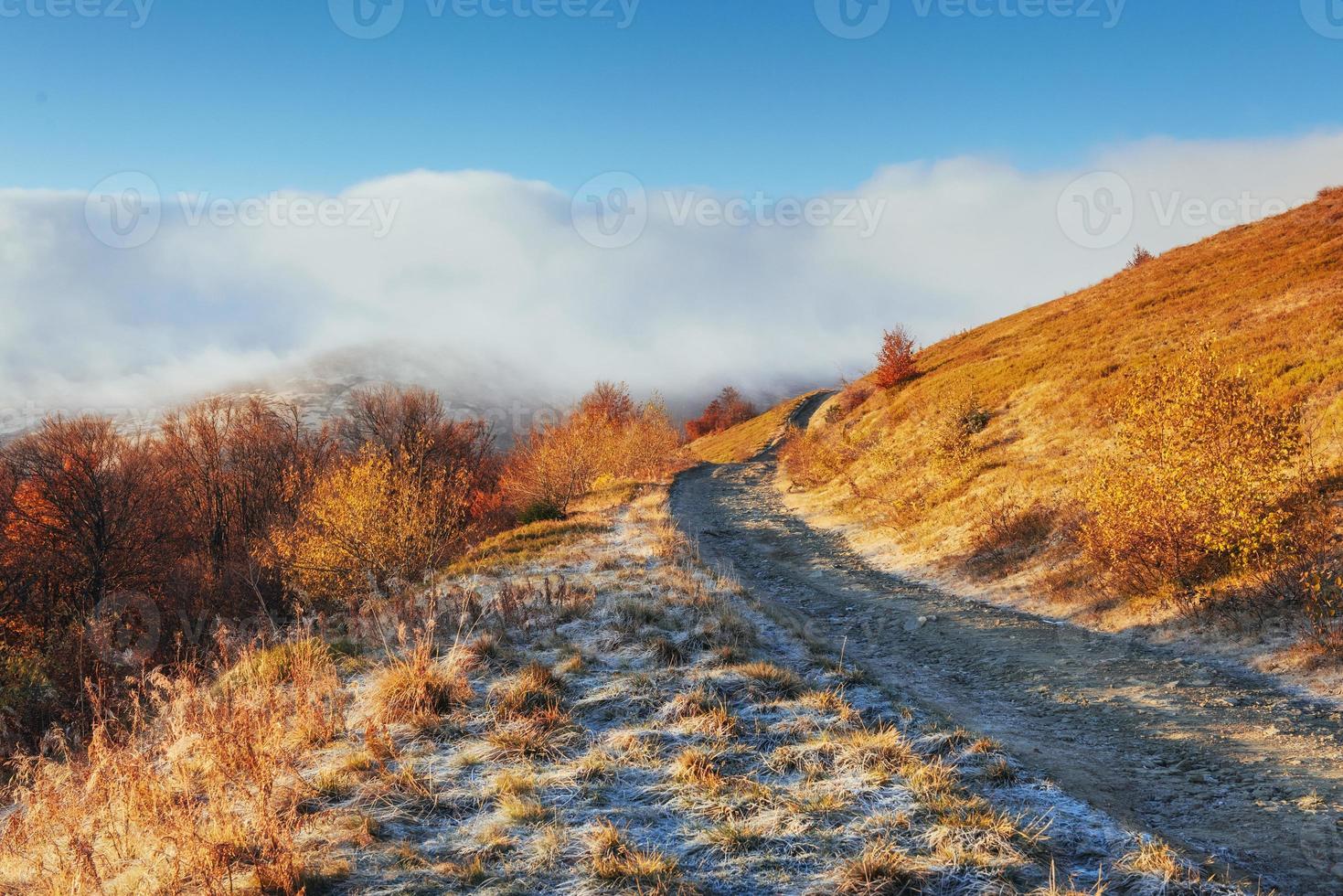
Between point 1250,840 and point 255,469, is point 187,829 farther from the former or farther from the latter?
point 255,469

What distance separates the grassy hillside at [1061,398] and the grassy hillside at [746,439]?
15.6m

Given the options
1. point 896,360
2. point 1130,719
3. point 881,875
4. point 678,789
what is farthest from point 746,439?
point 881,875

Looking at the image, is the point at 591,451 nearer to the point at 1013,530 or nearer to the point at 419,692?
the point at 1013,530

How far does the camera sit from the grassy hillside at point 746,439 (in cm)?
5888

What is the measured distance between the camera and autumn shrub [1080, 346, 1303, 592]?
10.1 metres

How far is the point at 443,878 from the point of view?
14.7 ft

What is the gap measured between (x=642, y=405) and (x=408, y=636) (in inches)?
1818

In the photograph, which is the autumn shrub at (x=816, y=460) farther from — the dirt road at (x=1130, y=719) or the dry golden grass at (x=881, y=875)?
the dry golden grass at (x=881, y=875)

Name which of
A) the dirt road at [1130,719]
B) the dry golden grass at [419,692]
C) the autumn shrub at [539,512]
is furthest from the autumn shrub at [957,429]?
the dry golden grass at [419,692]

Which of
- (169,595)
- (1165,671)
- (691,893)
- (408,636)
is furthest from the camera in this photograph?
(169,595)

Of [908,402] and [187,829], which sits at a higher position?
[908,402]

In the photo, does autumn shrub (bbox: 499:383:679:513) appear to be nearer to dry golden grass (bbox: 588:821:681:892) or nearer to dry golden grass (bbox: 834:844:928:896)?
dry golden grass (bbox: 588:821:681:892)

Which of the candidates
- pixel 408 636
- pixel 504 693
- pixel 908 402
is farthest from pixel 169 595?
pixel 908 402

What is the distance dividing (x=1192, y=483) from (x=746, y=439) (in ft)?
185
